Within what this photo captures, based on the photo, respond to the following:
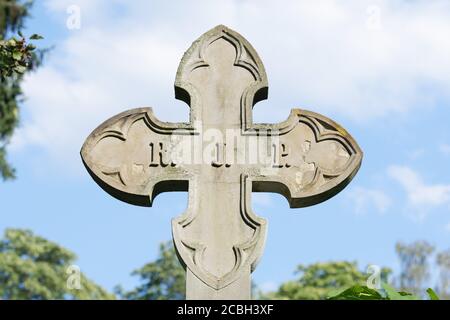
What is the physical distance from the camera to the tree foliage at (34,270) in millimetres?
37906

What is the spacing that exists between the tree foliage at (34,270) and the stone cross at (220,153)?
29347 millimetres

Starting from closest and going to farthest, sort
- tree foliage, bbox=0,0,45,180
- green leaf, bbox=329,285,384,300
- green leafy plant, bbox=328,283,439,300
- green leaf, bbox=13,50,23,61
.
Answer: green leafy plant, bbox=328,283,439,300
green leaf, bbox=329,285,384,300
green leaf, bbox=13,50,23,61
tree foliage, bbox=0,0,45,180

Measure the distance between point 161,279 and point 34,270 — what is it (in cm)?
502

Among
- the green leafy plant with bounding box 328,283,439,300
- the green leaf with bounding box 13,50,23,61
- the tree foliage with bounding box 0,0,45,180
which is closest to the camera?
the green leafy plant with bounding box 328,283,439,300

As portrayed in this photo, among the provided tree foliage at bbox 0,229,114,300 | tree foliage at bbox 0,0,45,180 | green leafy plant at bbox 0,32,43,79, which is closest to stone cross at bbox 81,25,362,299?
green leafy plant at bbox 0,32,43,79

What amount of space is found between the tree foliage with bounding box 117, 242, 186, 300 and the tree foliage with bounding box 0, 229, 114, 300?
126cm

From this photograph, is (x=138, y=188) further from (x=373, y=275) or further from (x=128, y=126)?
(x=373, y=275)

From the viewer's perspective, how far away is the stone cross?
22.6 feet

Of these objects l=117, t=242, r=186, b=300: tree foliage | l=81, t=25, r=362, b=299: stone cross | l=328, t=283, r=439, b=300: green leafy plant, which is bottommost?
l=328, t=283, r=439, b=300: green leafy plant

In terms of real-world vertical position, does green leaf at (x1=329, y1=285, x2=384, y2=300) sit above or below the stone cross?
below

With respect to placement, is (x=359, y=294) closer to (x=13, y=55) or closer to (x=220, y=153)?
(x=220, y=153)

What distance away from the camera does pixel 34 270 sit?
Answer: 38562 millimetres

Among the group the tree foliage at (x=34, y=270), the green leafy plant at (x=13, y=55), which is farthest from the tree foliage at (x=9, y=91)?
the green leafy plant at (x=13, y=55)

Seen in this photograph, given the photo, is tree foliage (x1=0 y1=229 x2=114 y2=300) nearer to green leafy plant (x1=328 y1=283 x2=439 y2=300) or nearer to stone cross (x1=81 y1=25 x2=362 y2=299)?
stone cross (x1=81 y1=25 x2=362 y2=299)
